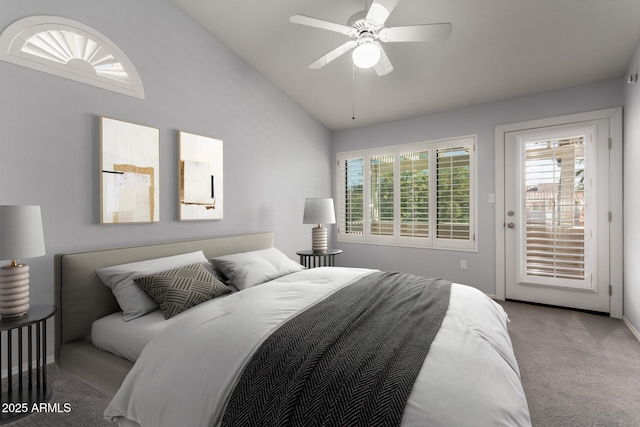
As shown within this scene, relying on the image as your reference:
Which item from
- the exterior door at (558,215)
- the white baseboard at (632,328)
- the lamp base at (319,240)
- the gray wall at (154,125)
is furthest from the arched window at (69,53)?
the white baseboard at (632,328)

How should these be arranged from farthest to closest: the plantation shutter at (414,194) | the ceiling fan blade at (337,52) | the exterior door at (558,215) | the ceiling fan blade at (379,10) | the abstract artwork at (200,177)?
1. the plantation shutter at (414,194)
2. the exterior door at (558,215)
3. the abstract artwork at (200,177)
4. the ceiling fan blade at (337,52)
5. the ceiling fan blade at (379,10)

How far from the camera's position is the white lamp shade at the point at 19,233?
167 centimetres

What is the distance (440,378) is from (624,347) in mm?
2612

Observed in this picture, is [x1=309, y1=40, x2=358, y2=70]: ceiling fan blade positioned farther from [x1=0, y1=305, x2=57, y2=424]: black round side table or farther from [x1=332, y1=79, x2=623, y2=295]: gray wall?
[x1=0, y1=305, x2=57, y2=424]: black round side table

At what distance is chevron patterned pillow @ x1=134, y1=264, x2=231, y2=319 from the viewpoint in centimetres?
202

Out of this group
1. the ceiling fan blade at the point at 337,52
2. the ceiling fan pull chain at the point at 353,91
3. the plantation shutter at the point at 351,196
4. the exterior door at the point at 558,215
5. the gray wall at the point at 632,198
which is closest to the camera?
the ceiling fan blade at the point at 337,52

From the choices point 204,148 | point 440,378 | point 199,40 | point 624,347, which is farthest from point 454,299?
point 199,40

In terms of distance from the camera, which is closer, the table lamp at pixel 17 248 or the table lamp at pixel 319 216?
the table lamp at pixel 17 248

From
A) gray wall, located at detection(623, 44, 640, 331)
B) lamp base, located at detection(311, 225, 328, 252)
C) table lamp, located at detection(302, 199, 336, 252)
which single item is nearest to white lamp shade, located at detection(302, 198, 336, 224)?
table lamp, located at detection(302, 199, 336, 252)

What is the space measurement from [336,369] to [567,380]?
1.95 metres

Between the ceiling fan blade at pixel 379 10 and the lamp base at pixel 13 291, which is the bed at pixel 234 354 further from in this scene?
the ceiling fan blade at pixel 379 10

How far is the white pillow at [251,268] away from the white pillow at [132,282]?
36 centimetres

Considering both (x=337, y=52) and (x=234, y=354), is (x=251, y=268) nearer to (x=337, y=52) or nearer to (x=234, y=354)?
(x=234, y=354)

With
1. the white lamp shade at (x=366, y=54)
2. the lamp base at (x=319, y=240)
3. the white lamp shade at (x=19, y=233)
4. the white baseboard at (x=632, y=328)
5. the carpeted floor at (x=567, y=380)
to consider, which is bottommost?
the carpeted floor at (x=567, y=380)
